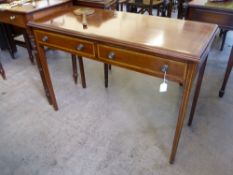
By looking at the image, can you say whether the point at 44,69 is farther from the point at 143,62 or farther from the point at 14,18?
the point at 143,62

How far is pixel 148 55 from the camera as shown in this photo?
3.46ft

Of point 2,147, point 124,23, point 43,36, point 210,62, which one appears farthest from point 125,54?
point 210,62

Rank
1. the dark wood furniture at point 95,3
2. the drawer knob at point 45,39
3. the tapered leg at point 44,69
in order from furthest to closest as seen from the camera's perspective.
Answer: the dark wood furniture at point 95,3
the tapered leg at point 44,69
the drawer knob at point 45,39

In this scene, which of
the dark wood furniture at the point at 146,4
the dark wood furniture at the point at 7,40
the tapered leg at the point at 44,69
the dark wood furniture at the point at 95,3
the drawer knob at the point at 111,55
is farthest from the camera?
the dark wood furniture at the point at 146,4

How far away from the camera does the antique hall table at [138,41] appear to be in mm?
1003

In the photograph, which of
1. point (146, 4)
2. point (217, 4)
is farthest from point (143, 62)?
point (146, 4)

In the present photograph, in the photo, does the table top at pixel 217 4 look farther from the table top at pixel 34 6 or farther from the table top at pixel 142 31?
the table top at pixel 34 6

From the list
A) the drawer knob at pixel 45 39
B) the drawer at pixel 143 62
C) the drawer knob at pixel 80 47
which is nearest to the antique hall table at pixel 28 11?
the drawer knob at pixel 45 39

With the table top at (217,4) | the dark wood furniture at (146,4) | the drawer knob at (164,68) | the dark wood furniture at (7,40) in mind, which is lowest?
the dark wood furniture at (7,40)

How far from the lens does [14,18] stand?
1517mm

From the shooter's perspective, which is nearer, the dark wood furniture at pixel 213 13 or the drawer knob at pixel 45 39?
the drawer knob at pixel 45 39

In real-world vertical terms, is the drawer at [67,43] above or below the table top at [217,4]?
below

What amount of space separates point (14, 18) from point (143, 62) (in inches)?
41.3

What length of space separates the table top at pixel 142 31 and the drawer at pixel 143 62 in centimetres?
5
